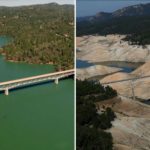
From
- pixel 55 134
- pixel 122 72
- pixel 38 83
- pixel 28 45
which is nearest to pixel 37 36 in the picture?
pixel 28 45

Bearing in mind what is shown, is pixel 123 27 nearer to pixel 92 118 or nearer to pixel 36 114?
pixel 36 114

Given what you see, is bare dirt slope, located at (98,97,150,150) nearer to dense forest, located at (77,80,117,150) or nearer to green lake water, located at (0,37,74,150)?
dense forest, located at (77,80,117,150)

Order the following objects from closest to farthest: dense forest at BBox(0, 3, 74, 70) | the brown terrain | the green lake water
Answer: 1. the brown terrain
2. the green lake water
3. dense forest at BBox(0, 3, 74, 70)

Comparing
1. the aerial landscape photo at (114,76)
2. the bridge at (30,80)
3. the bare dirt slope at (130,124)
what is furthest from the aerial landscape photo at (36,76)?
the bare dirt slope at (130,124)

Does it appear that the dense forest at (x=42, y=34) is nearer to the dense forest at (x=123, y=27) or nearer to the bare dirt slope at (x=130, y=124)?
the dense forest at (x=123, y=27)

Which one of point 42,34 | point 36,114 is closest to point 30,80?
point 36,114

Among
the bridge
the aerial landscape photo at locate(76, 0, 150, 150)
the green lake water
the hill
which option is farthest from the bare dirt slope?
the hill

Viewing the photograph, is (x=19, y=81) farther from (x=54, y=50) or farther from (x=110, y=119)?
(x=110, y=119)

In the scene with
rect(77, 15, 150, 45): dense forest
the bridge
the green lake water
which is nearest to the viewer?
the green lake water
